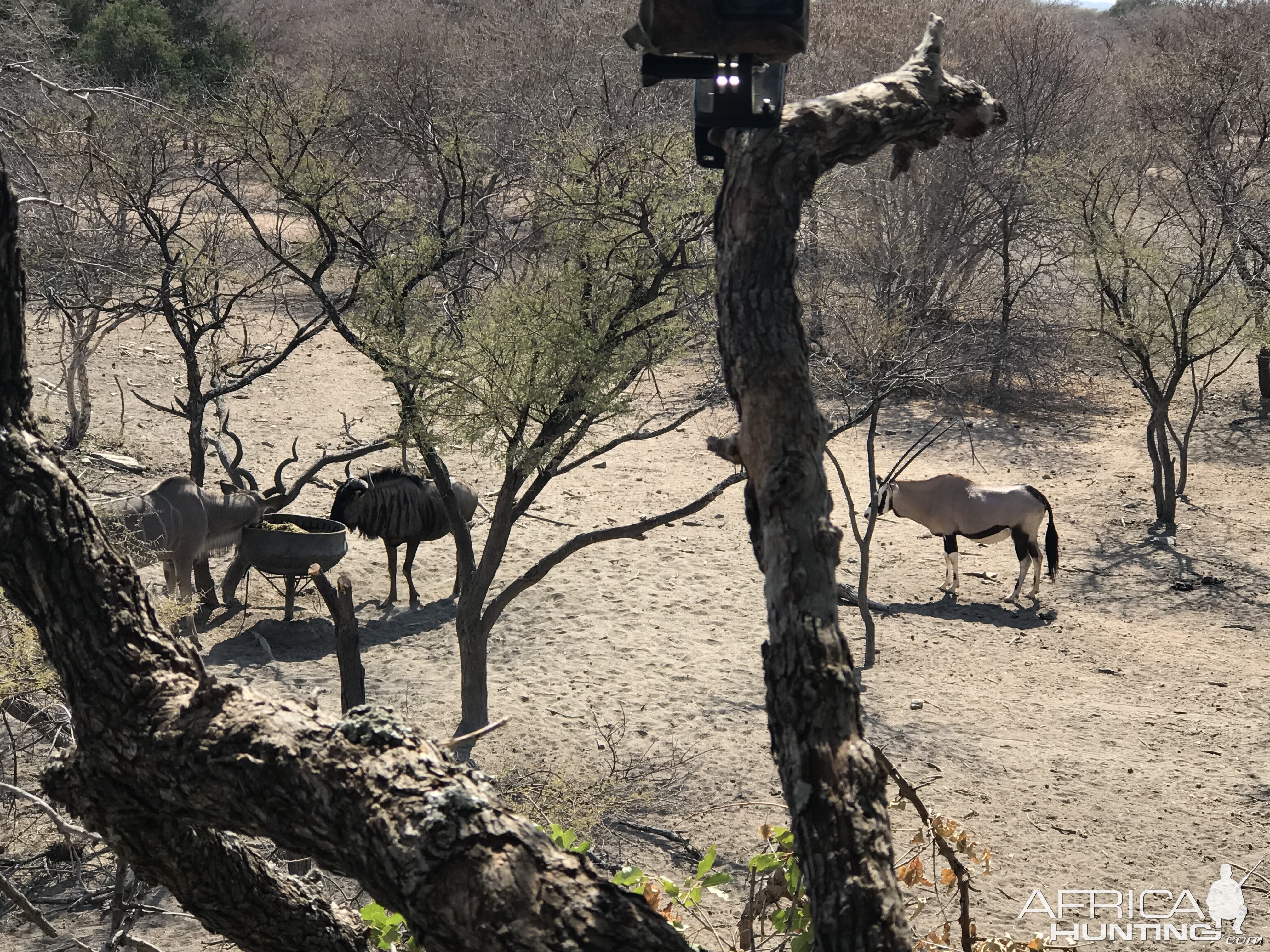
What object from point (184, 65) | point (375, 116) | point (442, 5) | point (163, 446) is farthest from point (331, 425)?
point (442, 5)

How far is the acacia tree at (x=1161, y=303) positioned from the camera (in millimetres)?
14383

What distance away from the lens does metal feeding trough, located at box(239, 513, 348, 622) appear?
393 inches

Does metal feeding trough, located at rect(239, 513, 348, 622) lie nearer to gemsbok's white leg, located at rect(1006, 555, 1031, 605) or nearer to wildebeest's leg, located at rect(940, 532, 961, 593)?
wildebeest's leg, located at rect(940, 532, 961, 593)

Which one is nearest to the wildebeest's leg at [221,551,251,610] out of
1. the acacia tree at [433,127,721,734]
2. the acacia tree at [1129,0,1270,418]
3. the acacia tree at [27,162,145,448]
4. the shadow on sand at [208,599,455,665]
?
the shadow on sand at [208,599,455,665]

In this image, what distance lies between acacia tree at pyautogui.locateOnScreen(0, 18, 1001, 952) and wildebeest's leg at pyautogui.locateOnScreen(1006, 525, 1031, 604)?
396 inches

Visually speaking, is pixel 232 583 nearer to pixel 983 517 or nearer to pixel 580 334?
pixel 580 334

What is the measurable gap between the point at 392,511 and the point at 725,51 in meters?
9.43

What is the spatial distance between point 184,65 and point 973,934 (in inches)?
1029

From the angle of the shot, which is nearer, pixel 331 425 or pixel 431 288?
pixel 431 288

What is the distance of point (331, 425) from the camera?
632 inches

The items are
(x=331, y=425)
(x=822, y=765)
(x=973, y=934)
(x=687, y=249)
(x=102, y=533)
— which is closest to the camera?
(x=822, y=765)

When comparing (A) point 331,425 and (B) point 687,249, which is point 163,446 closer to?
(A) point 331,425

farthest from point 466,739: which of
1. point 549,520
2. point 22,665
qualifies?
point 549,520

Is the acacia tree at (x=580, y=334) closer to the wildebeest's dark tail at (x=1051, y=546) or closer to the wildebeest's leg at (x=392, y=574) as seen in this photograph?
the wildebeest's leg at (x=392, y=574)
